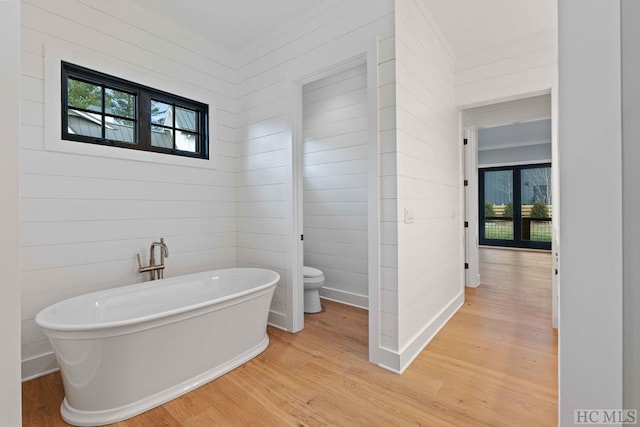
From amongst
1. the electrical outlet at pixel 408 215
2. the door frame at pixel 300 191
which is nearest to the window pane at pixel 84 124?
the door frame at pixel 300 191

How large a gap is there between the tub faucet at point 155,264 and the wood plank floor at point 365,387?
0.87 metres

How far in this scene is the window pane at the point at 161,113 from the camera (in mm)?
2674

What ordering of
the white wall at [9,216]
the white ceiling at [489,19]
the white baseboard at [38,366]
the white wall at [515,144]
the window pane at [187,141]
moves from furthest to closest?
the white wall at [515,144], the window pane at [187,141], the white ceiling at [489,19], the white baseboard at [38,366], the white wall at [9,216]

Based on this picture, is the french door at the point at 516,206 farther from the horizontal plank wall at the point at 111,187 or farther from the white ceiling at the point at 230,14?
the horizontal plank wall at the point at 111,187

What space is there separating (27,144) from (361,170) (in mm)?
2767

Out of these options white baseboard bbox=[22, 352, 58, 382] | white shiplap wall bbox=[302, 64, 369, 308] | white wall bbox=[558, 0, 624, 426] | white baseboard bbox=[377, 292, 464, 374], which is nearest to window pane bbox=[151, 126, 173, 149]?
white shiplap wall bbox=[302, 64, 369, 308]

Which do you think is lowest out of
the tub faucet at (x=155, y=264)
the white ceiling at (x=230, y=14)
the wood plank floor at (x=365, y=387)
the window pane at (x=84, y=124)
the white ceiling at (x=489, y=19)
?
the wood plank floor at (x=365, y=387)

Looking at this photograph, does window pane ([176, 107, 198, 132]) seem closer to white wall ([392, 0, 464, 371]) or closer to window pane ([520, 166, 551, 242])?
white wall ([392, 0, 464, 371])

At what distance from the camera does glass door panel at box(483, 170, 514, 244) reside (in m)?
8.05

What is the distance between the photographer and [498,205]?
8.27 m

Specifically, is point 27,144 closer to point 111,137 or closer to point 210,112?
point 111,137

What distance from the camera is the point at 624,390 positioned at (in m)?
0.60

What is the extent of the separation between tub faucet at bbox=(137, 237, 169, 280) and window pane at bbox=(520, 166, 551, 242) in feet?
28.1

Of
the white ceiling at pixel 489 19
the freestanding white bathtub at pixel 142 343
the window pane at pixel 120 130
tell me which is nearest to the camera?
the freestanding white bathtub at pixel 142 343
